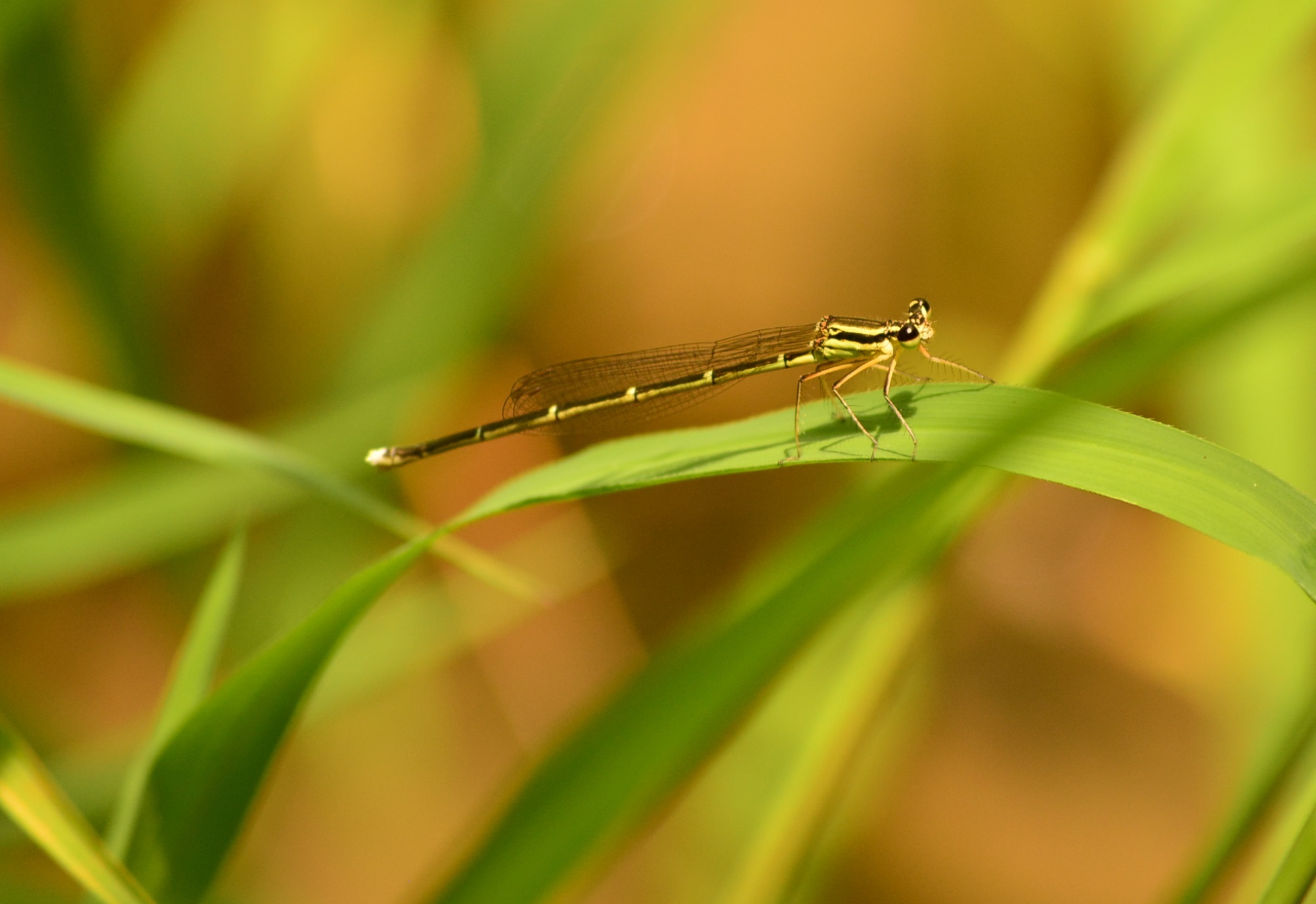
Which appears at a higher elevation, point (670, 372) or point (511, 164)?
point (511, 164)

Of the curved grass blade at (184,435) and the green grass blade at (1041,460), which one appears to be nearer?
the green grass blade at (1041,460)

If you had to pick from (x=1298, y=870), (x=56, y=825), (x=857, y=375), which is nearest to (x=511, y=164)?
(x=857, y=375)

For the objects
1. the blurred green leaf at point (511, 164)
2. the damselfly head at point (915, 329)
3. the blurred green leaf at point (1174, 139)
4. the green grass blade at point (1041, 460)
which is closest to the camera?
the green grass blade at point (1041, 460)

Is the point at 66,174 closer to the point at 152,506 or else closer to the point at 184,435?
the point at 152,506

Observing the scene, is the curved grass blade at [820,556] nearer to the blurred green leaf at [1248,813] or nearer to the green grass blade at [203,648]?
the blurred green leaf at [1248,813]

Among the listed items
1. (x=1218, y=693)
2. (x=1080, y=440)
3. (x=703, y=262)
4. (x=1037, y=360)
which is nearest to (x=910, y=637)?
(x=1037, y=360)

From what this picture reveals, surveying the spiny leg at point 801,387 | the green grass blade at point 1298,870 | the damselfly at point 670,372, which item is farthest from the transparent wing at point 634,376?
the green grass blade at point 1298,870
